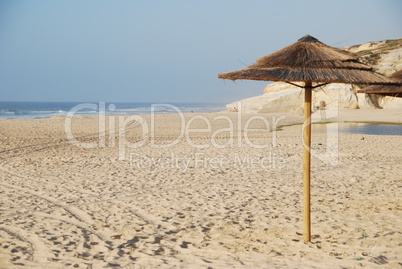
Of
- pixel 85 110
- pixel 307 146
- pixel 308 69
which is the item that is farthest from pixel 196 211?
pixel 85 110

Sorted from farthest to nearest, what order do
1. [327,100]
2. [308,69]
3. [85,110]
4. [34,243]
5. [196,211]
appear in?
[85,110], [327,100], [196,211], [34,243], [308,69]

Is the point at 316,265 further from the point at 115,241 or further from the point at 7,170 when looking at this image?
the point at 7,170

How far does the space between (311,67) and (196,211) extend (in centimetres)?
309

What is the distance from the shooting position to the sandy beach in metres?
4.38

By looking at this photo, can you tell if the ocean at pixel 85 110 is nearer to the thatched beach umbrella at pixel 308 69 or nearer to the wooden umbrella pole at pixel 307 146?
the thatched beach umbrella at pixel 308 69

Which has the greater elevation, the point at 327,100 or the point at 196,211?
the point at 327,100

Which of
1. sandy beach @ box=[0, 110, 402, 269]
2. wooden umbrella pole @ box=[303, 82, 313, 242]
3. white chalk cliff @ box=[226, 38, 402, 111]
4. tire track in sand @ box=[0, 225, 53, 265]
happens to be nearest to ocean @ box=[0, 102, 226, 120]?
white chalk cliff @ box=[226, 38, 402, 111]

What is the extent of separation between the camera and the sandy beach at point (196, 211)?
4.38 meters

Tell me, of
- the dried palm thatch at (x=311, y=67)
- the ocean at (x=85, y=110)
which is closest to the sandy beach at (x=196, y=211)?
the dried palm thatch at (x=311, y=67)

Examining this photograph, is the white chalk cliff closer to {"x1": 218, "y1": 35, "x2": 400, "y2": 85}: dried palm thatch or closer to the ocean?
the ocean

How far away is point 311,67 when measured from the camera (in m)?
4.35

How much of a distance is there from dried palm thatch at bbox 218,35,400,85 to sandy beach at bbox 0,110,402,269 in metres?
2.04

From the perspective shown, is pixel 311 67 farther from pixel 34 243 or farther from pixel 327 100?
pixel 327 100

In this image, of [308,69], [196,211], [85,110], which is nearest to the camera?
[308,69]
